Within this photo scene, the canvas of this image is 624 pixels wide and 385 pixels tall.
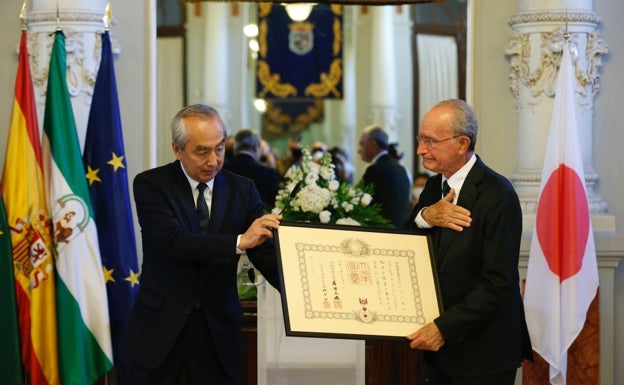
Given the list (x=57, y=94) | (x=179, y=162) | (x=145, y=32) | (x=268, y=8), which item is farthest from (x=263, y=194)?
(x=268, y=8)

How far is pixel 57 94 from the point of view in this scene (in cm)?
593

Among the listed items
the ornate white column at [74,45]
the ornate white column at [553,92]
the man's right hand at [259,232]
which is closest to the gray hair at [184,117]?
the man's right hand at [259,232]

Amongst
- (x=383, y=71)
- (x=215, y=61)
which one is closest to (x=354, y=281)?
(x=215, y=61)

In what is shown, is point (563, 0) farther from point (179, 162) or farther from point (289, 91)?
point (289, 91)

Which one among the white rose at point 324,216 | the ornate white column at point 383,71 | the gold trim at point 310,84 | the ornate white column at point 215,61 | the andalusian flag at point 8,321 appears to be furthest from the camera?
the ornate white column at point 383,71

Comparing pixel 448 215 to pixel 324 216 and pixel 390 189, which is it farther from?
pixel 390 189

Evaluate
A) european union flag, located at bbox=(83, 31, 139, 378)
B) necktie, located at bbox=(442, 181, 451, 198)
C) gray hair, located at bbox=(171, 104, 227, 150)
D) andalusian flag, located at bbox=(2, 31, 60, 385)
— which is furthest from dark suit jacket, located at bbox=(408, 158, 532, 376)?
andalusian flag, located at bbox=(2, 31, 60, 385)

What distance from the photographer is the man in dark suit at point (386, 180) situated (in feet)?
27.7

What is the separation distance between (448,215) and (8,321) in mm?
2819

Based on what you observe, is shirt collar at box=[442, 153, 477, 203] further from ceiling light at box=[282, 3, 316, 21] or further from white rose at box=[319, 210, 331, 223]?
ceiling light at box=[282, 3, 316, 21]

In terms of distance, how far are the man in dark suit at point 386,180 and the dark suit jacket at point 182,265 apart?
4.28 metres

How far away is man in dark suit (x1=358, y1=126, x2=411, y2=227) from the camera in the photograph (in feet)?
27.7

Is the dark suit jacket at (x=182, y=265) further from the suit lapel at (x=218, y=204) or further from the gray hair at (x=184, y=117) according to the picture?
the gray hair at (x=184, y=117)

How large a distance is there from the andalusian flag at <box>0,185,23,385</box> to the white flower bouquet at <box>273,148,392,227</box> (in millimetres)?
1442
